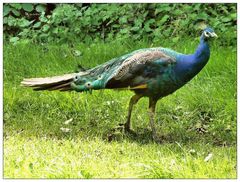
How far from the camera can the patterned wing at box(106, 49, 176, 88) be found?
5277 millimetres

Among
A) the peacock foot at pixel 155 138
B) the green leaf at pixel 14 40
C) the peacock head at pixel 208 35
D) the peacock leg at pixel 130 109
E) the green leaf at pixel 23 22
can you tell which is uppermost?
the green leaf at pixel 23 22

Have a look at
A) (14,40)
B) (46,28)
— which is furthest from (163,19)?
(14,40)

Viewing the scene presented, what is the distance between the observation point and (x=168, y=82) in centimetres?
529

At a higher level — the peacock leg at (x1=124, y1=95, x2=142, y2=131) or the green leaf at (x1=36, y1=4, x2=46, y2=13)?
the green leaf at (x1=36, y1=4, x2=46, y2=13)

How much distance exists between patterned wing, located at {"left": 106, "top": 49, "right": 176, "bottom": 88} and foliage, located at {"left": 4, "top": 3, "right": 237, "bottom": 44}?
255cm

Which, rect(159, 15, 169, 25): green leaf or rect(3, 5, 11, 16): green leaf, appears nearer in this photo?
rect(159, 15, 169, 25): green leaf

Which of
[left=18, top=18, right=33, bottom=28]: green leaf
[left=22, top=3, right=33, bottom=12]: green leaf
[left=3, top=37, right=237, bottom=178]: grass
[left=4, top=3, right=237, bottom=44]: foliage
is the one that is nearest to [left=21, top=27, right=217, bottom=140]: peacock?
[left=3, top=37, right=237, bottom=178]: grass

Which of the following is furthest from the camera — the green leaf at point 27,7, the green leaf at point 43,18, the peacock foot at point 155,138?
the green leaf at point 43,18

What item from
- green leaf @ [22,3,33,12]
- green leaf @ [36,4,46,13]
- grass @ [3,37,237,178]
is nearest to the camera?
grass @ [3,37,237,178]

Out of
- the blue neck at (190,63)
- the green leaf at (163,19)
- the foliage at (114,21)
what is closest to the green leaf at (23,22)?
the foliage at (114,21)

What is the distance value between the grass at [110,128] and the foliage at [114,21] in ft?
2.14

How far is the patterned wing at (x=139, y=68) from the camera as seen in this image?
17.3 feet

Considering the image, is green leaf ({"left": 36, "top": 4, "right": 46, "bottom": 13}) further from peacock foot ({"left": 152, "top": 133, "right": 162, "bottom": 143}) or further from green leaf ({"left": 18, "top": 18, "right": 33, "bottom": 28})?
peacock foot ({"left": 152, "top": 133, "right": 162, "bottom": 143})

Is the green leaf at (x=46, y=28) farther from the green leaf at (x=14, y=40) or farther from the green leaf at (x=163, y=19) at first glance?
the green leaf at (x=163, y=19)
